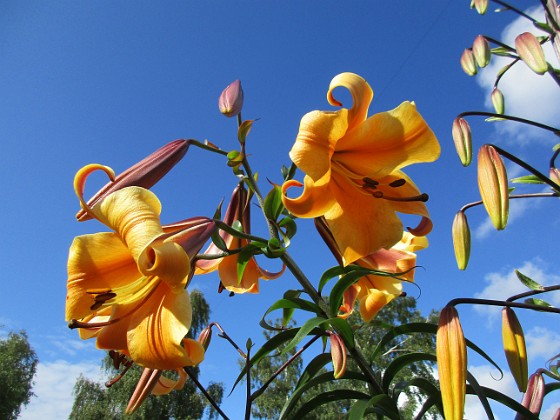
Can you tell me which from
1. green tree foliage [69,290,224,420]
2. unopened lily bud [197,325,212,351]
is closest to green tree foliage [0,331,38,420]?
green tree foliage [69,290,224,420]

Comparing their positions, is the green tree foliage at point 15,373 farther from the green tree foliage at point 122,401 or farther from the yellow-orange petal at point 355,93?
the yellow-orange petal at point 355,93

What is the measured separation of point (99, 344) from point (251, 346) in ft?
1.34

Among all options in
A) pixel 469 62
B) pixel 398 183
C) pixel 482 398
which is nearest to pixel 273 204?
pixel 398 183

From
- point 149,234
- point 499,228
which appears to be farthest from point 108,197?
point 499,228

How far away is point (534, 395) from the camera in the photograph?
733 mm

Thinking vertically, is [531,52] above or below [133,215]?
above

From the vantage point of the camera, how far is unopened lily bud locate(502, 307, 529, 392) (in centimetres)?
73

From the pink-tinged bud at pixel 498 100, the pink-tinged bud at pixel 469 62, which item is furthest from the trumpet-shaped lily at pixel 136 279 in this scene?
the pink-tinged bud at pixel 469 62

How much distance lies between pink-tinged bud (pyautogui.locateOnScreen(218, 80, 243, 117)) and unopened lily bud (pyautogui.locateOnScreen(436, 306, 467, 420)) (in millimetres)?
532

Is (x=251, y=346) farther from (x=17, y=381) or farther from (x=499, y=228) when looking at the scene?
(x=17, y=381)

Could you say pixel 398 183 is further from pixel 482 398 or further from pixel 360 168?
pixel 482 398

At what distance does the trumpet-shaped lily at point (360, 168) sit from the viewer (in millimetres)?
715

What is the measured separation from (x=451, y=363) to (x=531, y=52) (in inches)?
45.0

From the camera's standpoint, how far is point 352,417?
657 mm
